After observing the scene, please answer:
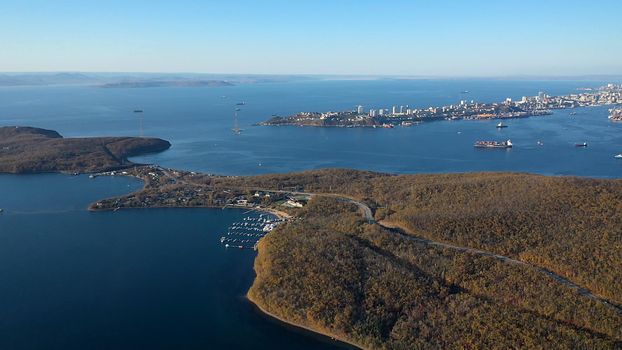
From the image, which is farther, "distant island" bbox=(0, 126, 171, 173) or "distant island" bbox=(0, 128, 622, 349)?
"distant island" bbox=(0, 126, 171, 173)

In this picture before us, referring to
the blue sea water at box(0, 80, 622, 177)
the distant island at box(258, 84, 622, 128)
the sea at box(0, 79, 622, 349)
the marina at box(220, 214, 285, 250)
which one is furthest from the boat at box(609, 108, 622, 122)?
the marina at box(220, 214, 285, 250)

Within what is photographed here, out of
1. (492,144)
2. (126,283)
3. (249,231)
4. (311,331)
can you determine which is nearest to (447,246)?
(311,331)

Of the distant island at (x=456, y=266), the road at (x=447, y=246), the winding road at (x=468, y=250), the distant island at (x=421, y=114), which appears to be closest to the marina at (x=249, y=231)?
the distant island at (x=456, y=266)

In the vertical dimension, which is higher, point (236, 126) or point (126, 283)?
point (236, 126)

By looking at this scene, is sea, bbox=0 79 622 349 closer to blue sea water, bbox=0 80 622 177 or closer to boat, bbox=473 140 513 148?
blue sea water, bbox=0 80 622 177

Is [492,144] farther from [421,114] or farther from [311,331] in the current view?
[311,331]

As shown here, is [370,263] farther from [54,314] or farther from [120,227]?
[120,227]
